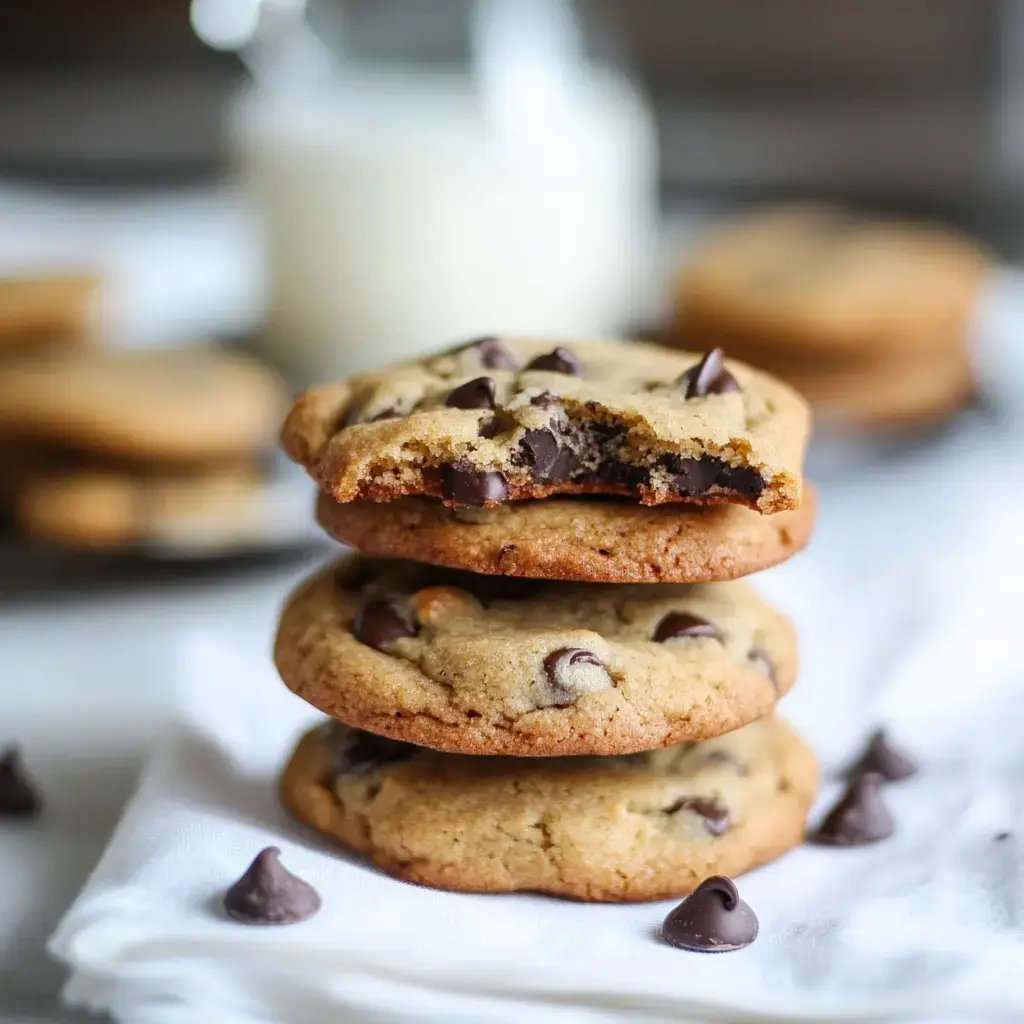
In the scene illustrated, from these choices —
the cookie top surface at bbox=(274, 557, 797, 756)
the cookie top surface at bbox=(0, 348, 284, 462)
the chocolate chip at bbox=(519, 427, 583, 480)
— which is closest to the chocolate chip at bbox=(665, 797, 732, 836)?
the cookie top surface at bbox=(274, 557, 797, 756)

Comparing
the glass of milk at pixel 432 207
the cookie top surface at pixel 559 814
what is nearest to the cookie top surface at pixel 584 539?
the cookie top surface at pixel 559 814

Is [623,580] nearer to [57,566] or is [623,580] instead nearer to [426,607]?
[426,607]

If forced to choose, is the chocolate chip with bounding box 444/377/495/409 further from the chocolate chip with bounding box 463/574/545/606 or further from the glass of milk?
the glass of milk

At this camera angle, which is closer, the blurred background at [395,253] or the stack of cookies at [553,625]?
the stack of cookies at [553,625]

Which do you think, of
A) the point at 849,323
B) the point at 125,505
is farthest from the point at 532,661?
the point at 849,323

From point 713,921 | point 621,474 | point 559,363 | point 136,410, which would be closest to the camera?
point 713,921

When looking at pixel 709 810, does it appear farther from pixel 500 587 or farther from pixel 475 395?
pixel 475 395

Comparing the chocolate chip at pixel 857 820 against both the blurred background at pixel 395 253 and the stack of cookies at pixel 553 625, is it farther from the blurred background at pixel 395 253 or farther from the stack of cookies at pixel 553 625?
the blurred background at pixel 395 253

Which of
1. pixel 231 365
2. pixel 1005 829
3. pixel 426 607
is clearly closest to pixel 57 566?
pixel 231 365
